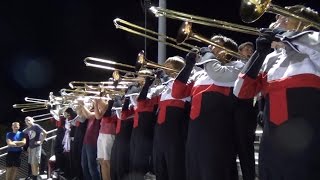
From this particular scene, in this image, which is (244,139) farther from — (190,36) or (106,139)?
(106,139)

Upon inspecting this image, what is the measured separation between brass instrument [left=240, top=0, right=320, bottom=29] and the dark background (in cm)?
1064

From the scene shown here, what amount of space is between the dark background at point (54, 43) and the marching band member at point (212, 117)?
9.68 metres

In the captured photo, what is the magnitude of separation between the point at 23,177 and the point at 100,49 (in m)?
6.33

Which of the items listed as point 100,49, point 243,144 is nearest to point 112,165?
point 243,144

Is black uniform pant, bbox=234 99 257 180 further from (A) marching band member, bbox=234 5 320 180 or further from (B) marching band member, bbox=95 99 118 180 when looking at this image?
(B) marching band member, bbox=95 99 118 180

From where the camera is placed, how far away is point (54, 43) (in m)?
17.1

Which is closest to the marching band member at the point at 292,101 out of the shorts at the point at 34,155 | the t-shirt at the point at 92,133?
the t-shirt at the point at 92,133

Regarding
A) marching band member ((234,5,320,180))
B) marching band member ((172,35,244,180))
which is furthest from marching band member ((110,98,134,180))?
marching band member ((234,5,320,180))

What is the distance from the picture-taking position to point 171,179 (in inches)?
178

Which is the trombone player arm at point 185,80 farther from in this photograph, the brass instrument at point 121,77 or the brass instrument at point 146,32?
the brass instrument at point 121,77

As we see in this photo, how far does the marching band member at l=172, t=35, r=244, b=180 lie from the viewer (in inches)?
150

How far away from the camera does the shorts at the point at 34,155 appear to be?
10.3m

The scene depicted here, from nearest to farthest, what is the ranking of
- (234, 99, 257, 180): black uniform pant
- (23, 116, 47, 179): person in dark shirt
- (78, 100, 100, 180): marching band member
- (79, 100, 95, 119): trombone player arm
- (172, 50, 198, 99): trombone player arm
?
1. (234, 99, 257, 180): black uniform pant
2. (172, 50, 198, 99): trombone player arm
3. (78, 100, 100, 180): marching band member
4. (79, 100, 95, 119): trombone player arm
5. (23, 116, 47, 179): person in dark shirt

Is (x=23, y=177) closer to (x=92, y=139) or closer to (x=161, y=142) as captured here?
(x=92, y=139)
